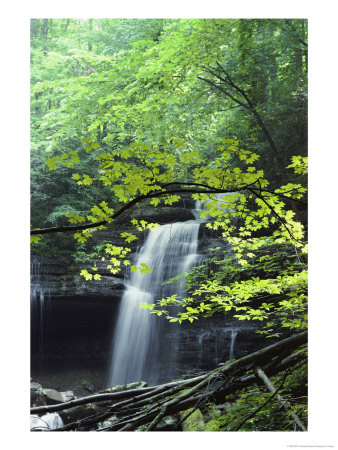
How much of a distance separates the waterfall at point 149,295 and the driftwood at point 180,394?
0.15 metres

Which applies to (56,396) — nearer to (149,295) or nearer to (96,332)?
(96,332)

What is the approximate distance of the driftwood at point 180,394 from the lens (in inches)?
83.0

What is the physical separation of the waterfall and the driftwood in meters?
0.15

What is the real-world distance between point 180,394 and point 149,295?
0.70 m

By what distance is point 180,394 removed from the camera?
86.2 inches

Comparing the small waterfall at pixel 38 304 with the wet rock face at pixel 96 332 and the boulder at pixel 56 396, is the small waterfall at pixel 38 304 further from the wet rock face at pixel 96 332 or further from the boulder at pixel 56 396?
the boulder at pixel 56 396

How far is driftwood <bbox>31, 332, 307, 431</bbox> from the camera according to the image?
211 centimetres

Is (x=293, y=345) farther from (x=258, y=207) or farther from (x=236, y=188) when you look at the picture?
(x=236, y=188)

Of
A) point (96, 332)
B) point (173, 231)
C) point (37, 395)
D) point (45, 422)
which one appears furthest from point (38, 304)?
point (173, 231)

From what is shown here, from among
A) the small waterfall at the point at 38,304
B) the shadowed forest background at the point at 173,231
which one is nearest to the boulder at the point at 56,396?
the shadowed forest background at the point at 173,231

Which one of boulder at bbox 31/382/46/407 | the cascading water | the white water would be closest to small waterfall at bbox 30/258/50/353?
boulder at bbox 31/382/46/407

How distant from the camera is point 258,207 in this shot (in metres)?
2.25
